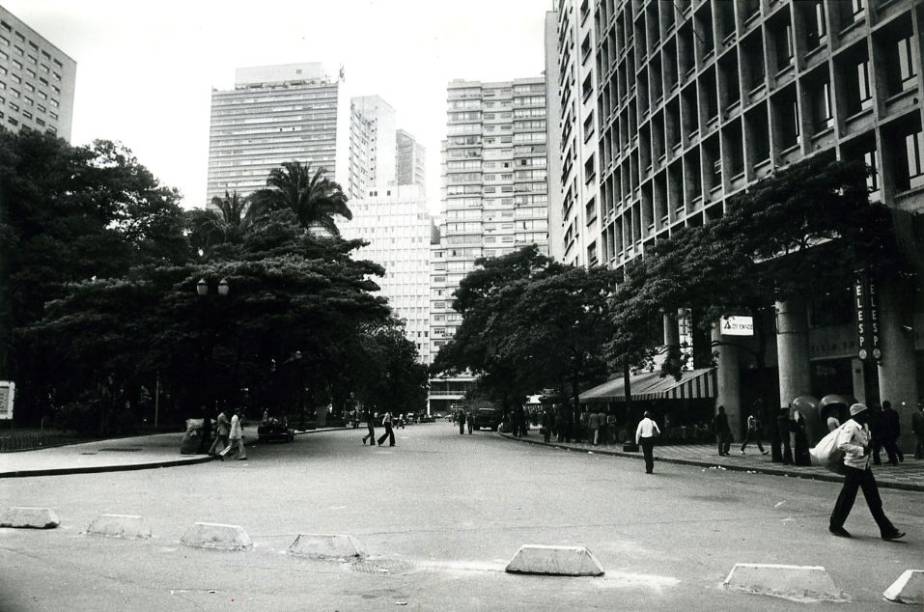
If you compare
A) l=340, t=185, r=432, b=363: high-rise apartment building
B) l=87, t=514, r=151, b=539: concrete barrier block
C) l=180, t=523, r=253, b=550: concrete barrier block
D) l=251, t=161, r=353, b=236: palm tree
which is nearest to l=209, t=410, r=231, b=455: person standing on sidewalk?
l=87, t=514, r=151, b=539: concrete barrier block

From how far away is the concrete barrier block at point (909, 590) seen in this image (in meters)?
5.61

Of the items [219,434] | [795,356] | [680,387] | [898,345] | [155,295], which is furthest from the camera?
[680,387]

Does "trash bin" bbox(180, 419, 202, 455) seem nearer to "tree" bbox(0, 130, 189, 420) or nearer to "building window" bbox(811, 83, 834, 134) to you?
"tree" bbox(0, 130, 189, 420)

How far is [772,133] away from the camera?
983 inches

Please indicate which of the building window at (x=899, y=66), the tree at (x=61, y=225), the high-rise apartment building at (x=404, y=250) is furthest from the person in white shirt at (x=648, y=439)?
the high-rise apartment building at (x=404, y=250)

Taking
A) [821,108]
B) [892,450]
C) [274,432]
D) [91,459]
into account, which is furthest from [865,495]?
[274,432]

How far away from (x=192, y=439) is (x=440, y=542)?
1822 cm

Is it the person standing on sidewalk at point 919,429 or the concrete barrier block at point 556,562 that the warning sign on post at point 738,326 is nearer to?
the person standing on sidewalk at point 919,429

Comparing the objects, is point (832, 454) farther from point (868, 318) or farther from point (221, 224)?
point (221, 224)

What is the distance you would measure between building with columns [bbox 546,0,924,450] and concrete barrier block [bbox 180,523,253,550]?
741cm

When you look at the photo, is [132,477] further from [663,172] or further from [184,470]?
[663,172]

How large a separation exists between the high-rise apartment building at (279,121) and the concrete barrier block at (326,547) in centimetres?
18060

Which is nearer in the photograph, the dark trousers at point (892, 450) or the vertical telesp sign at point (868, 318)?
the dark trousers at point (892, 450)

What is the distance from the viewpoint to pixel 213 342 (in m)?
Answer: 28.0
